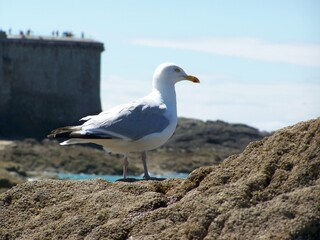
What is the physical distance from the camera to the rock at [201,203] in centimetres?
583

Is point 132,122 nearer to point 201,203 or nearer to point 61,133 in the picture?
point 61,133

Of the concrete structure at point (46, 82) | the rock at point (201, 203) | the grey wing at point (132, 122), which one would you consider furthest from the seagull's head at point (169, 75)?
the concrete structure at point (46, 82)

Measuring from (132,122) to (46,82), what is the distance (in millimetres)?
A: 60401

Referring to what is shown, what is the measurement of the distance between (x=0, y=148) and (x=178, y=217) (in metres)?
50.2

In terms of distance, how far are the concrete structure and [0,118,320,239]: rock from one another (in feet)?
194

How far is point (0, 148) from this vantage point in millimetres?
55875

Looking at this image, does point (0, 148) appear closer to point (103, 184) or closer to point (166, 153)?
point (166, 153)

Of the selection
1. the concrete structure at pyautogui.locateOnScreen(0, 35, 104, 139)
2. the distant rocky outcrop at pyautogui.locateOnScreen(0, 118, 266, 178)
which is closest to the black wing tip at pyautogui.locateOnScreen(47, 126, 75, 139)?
the distant rocky outcrop at pyautogui.locateOnScreen(0, 118, 266, 178)

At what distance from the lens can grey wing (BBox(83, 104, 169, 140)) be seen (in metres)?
9.62

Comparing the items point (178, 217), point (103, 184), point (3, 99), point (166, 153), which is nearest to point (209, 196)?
→ point (178, 217)

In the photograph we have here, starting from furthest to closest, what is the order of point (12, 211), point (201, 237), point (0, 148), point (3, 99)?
point (3, 99)
point (0, 148)
point (12, 211)
point (201, 237)

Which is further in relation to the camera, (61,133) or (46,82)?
(46,82)

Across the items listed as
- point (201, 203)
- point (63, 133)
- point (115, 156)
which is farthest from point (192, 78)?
point (115, 156)

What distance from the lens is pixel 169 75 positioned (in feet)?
33.5
